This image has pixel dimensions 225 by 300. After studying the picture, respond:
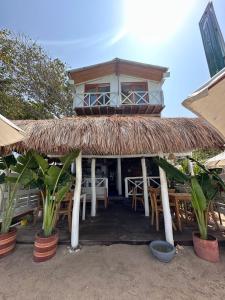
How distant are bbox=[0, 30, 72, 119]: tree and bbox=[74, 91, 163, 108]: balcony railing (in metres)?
4.56

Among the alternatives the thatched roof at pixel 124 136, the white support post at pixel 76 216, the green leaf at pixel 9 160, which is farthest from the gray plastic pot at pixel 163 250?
the green leaf at pixel 9 160

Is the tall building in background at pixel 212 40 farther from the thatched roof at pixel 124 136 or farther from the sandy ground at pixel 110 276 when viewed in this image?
the sandy ground at pixel 110 276

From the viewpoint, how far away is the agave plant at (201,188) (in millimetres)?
3504

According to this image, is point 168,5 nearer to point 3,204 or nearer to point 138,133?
point 138,133

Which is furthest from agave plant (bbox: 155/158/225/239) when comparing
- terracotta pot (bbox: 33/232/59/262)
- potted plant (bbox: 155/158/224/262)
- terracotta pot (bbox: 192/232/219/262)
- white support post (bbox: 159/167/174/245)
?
terracotta pot (bbox: 33/232/59/262)

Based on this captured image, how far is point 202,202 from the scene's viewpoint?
3.47 metres

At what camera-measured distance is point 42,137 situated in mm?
3768

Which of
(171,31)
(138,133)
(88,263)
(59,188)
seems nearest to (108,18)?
(171,31)

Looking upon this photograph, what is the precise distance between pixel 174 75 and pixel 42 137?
10018mm

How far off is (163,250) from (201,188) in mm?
1537

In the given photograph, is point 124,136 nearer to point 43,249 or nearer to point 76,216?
point 76,216

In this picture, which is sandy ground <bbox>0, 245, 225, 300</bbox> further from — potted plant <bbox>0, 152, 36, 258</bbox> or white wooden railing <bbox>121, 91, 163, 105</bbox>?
white wooden railing <bbox>121, 91, 163, 105</bbox>

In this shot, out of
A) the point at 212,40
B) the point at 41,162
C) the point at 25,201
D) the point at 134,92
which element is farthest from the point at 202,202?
the point at 134,92

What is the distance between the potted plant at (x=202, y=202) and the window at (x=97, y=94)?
7.43 m
